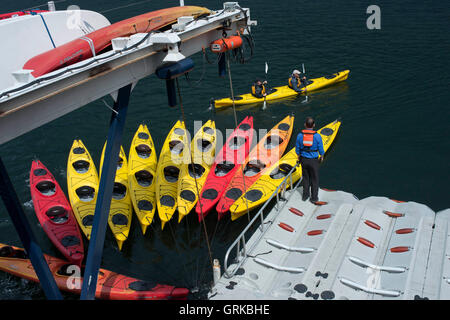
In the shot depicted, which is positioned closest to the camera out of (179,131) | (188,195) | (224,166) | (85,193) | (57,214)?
(57,214)

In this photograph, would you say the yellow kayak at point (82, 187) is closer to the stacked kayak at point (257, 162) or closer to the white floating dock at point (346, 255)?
the stacked kayak at point (257, 162)

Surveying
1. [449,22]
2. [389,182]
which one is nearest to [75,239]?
[389,182]

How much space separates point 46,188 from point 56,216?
155cm

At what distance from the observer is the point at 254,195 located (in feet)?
38.0

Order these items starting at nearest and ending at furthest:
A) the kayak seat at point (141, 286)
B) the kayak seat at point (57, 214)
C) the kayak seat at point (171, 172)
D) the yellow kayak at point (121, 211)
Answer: the kayak seat at point (141, 286) < the yellow kayak at point (121, 211) < the kayak seat at point (57, 214) < the kayak seat at point (171, 172)

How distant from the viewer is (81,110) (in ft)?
66.0

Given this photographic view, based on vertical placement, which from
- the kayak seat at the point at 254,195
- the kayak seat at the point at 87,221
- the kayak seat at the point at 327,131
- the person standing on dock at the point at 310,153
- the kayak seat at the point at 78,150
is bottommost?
the kayak seat at the point at 254,195

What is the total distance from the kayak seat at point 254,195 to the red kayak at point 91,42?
563cm

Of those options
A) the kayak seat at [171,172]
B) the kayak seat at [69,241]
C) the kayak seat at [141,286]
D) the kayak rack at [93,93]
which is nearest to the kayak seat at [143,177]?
the kayak seat at [171,172]

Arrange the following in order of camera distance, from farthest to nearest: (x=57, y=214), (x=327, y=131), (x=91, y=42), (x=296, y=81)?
1. (x=296, y=81)
2. (x=327, y=131)
3. (x=57, y=214)
4. (x=91, y=42)

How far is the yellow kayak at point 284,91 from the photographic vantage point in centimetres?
1844

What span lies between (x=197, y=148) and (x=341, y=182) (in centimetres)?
530

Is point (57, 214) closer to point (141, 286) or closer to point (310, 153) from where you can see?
point (141, 286)

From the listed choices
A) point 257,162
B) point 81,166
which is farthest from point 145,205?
point 257,162
